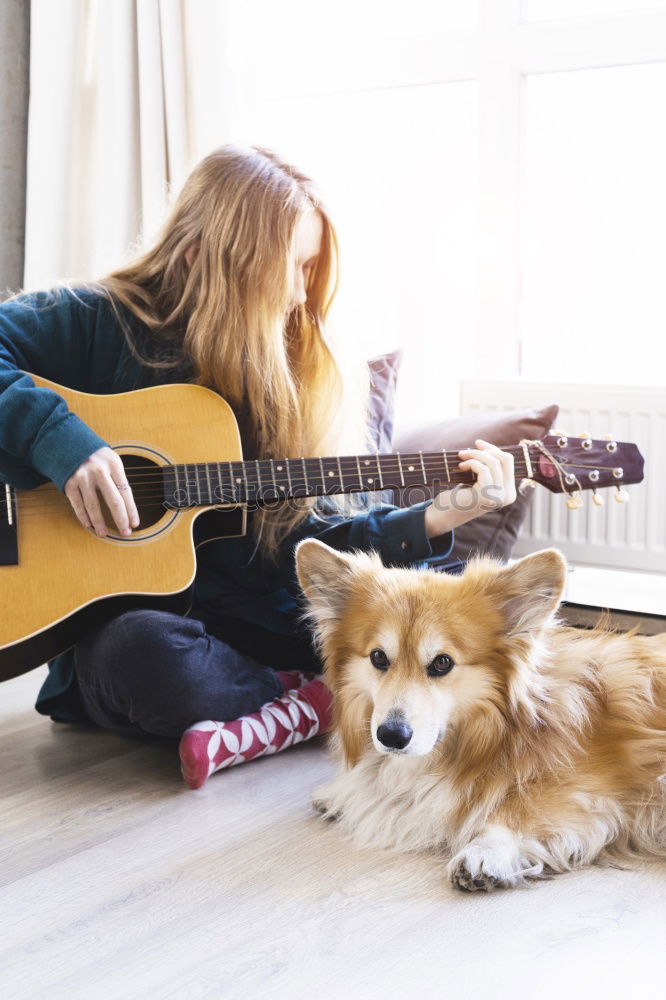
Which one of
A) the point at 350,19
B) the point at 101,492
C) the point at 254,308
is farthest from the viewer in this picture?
the point at 350,19

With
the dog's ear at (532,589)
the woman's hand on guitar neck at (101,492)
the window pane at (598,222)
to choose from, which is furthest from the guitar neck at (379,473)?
the window pane at (598,222)

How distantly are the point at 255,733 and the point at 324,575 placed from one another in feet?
1.50

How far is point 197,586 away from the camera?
209 centimetres

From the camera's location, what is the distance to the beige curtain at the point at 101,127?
3.28 meters

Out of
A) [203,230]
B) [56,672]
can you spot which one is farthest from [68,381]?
[56,672]

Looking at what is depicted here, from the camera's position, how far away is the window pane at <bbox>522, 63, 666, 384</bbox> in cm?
296

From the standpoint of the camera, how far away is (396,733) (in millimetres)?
1466

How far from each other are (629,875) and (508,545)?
117 cm

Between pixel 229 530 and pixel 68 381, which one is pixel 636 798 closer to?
pixel 229 530

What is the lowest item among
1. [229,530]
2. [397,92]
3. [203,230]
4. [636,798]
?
[636,798]

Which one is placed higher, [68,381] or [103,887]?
[68,381]

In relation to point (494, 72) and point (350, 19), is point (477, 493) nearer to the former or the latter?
point (494, 72)

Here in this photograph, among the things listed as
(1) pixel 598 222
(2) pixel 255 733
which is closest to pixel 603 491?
(1) pixel 598 222

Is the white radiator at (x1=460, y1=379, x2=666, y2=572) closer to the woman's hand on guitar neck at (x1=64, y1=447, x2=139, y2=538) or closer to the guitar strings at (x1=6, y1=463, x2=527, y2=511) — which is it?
the guitar strings at (x1=6, y1=463, x2=527, y2=511)
